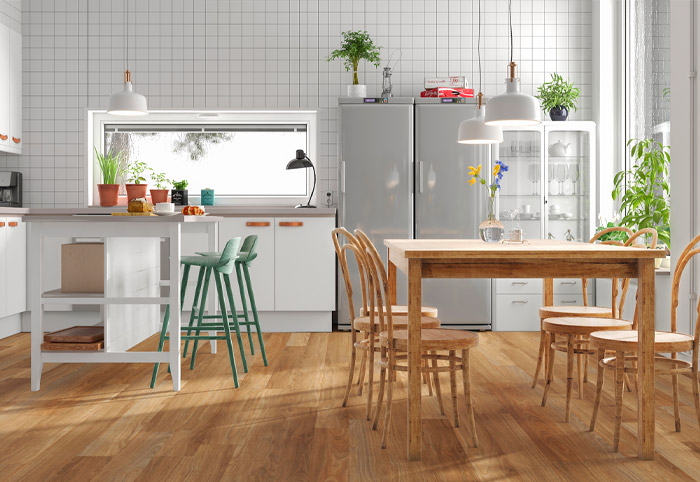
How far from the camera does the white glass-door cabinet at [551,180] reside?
5371 millimetres

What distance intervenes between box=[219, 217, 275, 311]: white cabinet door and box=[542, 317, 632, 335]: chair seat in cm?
262

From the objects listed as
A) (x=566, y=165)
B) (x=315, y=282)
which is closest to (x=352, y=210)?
(x=315, y=282)

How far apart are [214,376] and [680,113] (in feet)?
9.70

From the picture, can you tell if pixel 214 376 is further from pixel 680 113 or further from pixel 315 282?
pixel 680 113

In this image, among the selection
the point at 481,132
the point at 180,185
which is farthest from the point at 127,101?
the point at 481,132

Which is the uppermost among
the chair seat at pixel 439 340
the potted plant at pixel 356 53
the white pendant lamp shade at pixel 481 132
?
the potted plant at pixel 356 53

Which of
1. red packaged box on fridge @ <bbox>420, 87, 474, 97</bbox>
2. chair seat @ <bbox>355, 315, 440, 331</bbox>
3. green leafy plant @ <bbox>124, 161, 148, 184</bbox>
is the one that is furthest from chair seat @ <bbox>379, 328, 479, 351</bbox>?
green leafy plant @ <bbox>124, 161, 148, 184</bbox>

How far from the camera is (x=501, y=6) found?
18.6ft

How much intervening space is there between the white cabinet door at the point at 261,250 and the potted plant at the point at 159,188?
626 millimetres

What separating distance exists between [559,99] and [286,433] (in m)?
3.73

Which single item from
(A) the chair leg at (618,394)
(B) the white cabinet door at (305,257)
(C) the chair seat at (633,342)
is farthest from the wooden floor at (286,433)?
(B) the white cabinet door at (305,257)

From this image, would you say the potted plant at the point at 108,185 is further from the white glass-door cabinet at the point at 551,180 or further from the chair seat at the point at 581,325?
the chair seat at the point at 581,325

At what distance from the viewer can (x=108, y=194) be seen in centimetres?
531

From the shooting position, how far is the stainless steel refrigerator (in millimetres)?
5145
